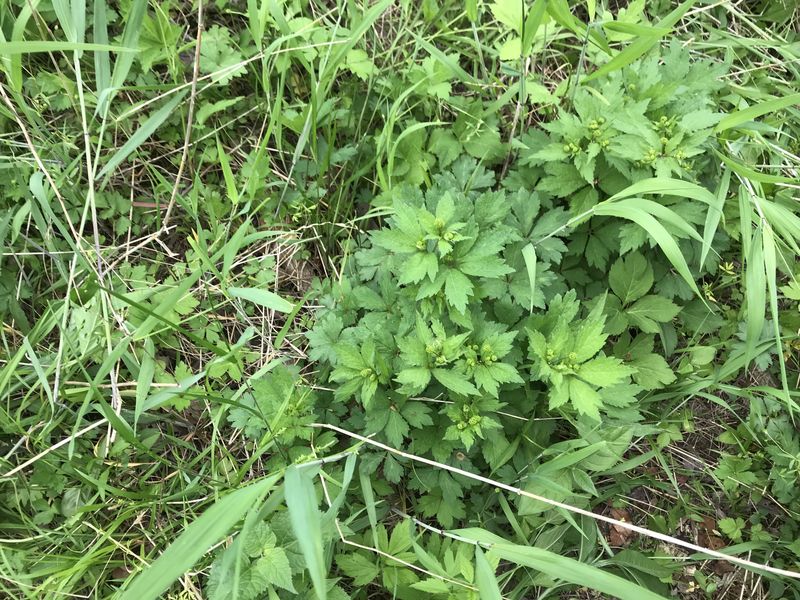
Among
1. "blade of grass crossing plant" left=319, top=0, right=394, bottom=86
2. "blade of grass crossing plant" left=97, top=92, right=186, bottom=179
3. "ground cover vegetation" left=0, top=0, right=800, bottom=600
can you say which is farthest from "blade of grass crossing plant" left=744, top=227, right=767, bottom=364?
"blade of grass crossing plant" left=97, top=92, right=186, bottom=179

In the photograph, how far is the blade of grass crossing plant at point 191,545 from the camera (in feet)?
3.70

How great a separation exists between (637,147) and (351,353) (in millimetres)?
1259

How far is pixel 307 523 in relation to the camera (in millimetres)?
1220

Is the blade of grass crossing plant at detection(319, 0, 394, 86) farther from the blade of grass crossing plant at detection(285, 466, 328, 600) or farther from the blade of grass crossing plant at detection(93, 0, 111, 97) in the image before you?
the blade of grass crossing plant at detection(285, 466, 328, 600)

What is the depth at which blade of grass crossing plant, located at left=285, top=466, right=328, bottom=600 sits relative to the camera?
1.17m

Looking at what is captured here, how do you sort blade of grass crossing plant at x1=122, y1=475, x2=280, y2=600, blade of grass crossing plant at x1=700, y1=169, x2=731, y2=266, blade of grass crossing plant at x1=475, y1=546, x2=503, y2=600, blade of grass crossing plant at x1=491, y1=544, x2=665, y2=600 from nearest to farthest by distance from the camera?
blade of grass crossing plant at x1=122, y1=475, x2=280, y2=600, blade of grass crossing plant at x1=491, y1=544, x2=665, y2=600, blade of grass crossing plant at x1=475, y1=546, x2=503, y2=600, blade of grass crossing plant at x1=700, y1=169, x2=731, y2=266

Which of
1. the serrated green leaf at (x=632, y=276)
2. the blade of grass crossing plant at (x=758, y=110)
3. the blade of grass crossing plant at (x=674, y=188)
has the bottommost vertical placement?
the serrated green leaf at (x=632, y=276)

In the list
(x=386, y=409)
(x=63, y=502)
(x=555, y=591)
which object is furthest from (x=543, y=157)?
(x=63, y=502)

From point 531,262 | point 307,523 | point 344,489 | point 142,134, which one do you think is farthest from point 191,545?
point 142,134

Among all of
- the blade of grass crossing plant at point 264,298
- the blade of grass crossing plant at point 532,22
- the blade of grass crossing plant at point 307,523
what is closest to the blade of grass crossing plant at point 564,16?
the blade of grass crossing plant at point 532,22

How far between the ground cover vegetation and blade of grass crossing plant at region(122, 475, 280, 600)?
227 millimetres

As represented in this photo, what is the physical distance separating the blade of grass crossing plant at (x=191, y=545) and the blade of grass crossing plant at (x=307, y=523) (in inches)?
3.0

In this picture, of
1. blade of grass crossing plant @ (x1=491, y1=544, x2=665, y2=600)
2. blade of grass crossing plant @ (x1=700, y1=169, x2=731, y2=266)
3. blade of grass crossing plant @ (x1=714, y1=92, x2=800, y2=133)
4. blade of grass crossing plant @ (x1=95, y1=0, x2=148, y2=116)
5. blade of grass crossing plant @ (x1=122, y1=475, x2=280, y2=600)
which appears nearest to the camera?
blade of grass crossing plant @ (x1=122, y1=475, x2=280, y2=600)

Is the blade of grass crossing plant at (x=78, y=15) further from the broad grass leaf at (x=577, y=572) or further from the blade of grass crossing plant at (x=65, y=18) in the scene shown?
the broad grass leaf at (x=577, y=572)
